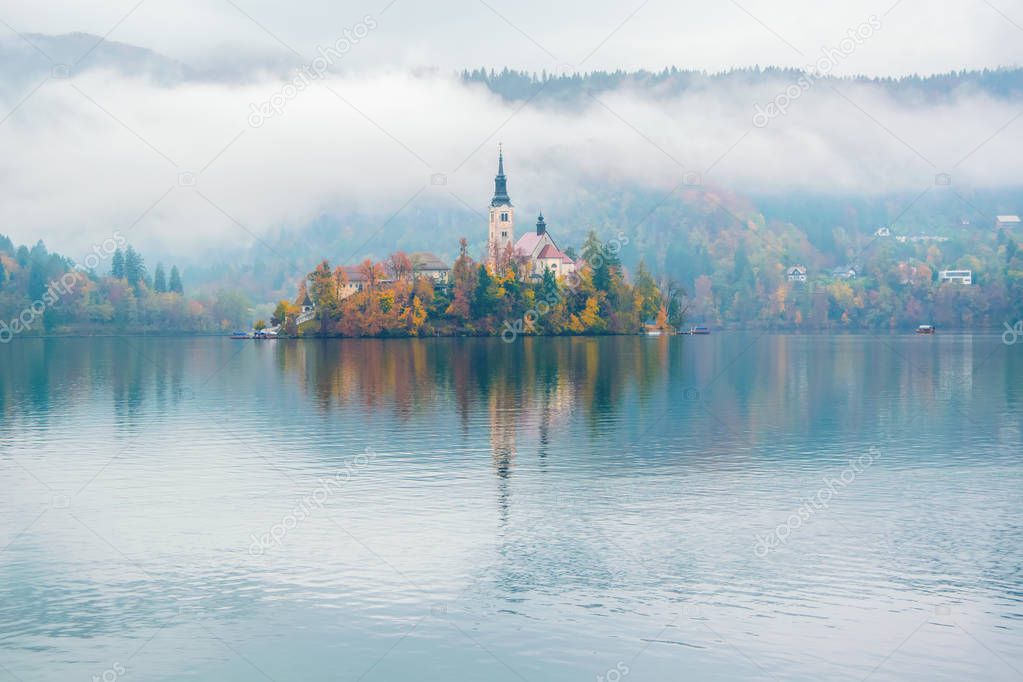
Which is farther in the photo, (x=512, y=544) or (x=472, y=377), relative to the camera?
(x=472, y=377)

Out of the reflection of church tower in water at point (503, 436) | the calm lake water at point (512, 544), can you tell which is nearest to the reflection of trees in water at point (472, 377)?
the reflection of church tower in water at point (503, 436)

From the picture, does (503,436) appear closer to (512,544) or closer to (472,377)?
(512,544)

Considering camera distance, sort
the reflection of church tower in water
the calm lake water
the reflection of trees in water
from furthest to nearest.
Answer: the reflection of trees in water < the reflection of church tower in water < the calm lake water

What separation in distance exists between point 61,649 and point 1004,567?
29875 mm

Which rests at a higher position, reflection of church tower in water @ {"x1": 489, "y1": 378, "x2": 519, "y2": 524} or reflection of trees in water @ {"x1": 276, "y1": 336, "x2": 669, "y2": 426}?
reflection of trees in water @ {"x1": 276, "y1": 336, "x2": 669, "y2": 426}

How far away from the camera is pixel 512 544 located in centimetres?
4172

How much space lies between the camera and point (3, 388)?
371 feet

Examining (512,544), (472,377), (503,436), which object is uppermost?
(472,377)

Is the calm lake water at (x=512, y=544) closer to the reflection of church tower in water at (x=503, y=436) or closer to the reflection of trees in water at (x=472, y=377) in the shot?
the reflection of church tower in water at (x=503, y=436)

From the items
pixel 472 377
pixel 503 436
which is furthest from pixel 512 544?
pixel 472 377

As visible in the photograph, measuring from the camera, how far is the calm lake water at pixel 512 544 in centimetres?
3075

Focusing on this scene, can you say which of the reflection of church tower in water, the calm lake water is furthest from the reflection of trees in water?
the calm lake water

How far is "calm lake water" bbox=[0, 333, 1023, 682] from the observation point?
3075 cm

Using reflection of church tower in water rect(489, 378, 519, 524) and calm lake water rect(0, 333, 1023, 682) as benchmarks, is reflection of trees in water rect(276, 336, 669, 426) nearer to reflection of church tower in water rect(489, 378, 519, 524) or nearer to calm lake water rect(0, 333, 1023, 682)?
reflection of church tower in water rect(489, 378, 519, 524)
